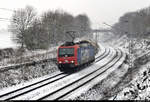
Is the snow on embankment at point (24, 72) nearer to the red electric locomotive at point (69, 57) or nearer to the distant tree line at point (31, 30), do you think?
the red electric locomotive at point (69, 57)

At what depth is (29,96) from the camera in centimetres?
1258

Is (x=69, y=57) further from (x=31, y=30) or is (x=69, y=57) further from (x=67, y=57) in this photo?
(x=31, y=30)

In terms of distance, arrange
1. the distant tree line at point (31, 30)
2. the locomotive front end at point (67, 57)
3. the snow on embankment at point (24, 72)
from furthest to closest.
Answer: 1. the distant tree line at point (31, 30)
2. the locomotive front end at point (67, 57)
3. the snow on embankment at point (24, 72)

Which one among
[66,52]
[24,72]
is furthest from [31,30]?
[24,72]

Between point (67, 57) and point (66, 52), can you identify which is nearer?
point (67, 57)

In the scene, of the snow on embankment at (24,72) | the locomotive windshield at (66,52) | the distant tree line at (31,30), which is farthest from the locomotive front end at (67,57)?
the distant tree line at (31,30)

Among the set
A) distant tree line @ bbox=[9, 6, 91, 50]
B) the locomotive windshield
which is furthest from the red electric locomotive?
distant tree line @ bbox=[9, 6, 91, 50]

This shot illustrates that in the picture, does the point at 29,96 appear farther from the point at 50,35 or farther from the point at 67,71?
the point at 50,35

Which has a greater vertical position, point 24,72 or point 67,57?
point 67,57

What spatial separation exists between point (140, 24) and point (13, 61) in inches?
2569

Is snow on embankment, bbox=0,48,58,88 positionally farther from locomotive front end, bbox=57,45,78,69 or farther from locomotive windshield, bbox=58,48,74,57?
locomotive windshield, bbox=58,48,74,57

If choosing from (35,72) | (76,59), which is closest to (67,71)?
(76,59)

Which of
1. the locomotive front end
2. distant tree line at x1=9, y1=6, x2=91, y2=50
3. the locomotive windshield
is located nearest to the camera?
the locomotive front end

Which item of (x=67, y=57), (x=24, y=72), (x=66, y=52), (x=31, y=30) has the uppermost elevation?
(x=31, y=30)
